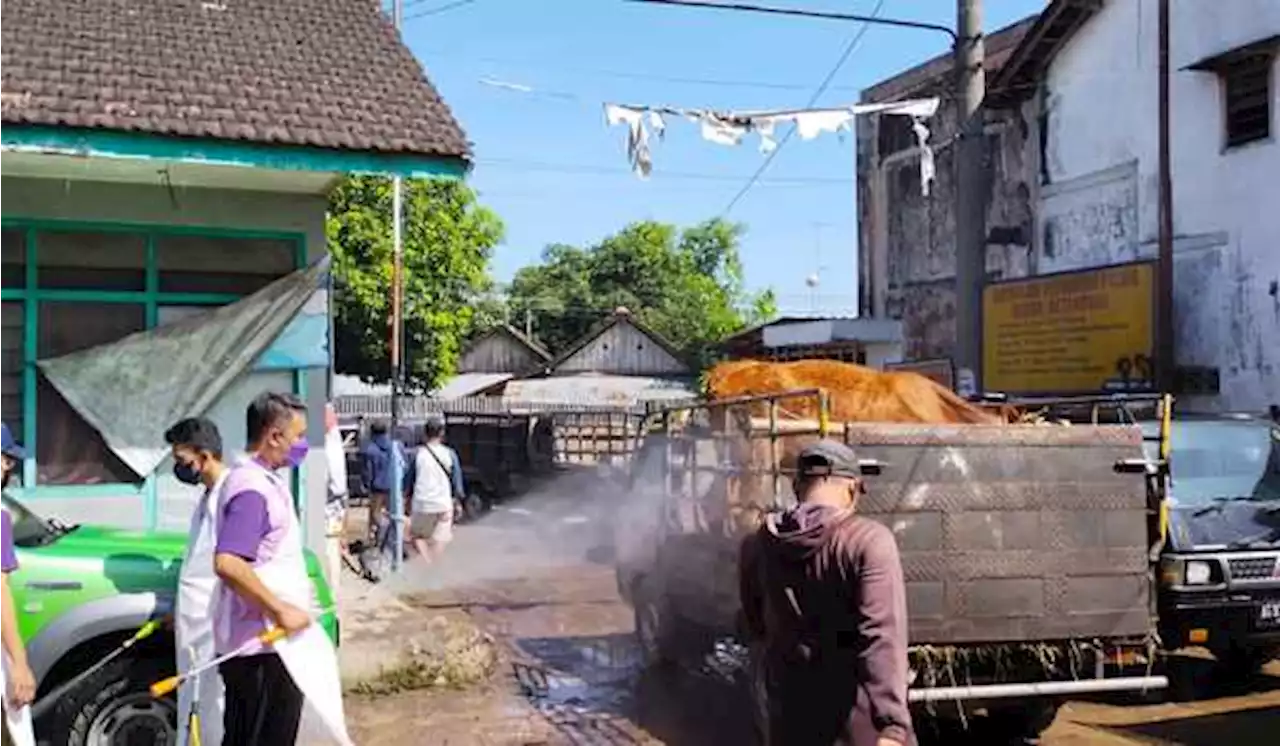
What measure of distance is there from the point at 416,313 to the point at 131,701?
27.0m

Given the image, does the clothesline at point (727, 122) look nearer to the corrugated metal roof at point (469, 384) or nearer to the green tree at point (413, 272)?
the green tree at point (413, 272)

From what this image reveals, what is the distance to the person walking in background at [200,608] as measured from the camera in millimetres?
5379

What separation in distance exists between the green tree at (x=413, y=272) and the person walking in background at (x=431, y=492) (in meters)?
16.6

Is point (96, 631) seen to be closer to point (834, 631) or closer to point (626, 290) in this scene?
point (834, 631)

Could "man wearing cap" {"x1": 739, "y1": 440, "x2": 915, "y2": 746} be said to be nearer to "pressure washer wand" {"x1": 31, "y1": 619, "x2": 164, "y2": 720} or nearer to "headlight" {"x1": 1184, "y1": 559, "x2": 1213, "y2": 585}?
"pressure washer wand" {"x1": 31, "y1": 619, "x2": 164, "y2": 720}

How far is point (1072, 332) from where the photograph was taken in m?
17.1

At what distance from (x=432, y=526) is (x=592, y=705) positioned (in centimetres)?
559

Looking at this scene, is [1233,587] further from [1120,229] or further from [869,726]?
[1120,229]

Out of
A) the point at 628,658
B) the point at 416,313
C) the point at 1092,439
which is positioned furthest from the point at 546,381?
the point at 1092,439

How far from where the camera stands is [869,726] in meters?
3.65

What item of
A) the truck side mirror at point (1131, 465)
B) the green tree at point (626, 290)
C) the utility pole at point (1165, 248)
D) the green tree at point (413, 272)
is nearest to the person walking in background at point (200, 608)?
the truck side mirror at point (1131, 465)

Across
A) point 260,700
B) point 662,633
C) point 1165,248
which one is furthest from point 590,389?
point 260,700

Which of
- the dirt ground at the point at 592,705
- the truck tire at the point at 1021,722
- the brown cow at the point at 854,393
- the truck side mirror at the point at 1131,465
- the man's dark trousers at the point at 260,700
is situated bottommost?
the dirt ground at the point at 592,705

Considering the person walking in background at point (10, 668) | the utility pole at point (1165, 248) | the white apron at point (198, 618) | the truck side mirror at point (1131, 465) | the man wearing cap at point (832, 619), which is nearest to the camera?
the man wearing cap at point (832, 619)
